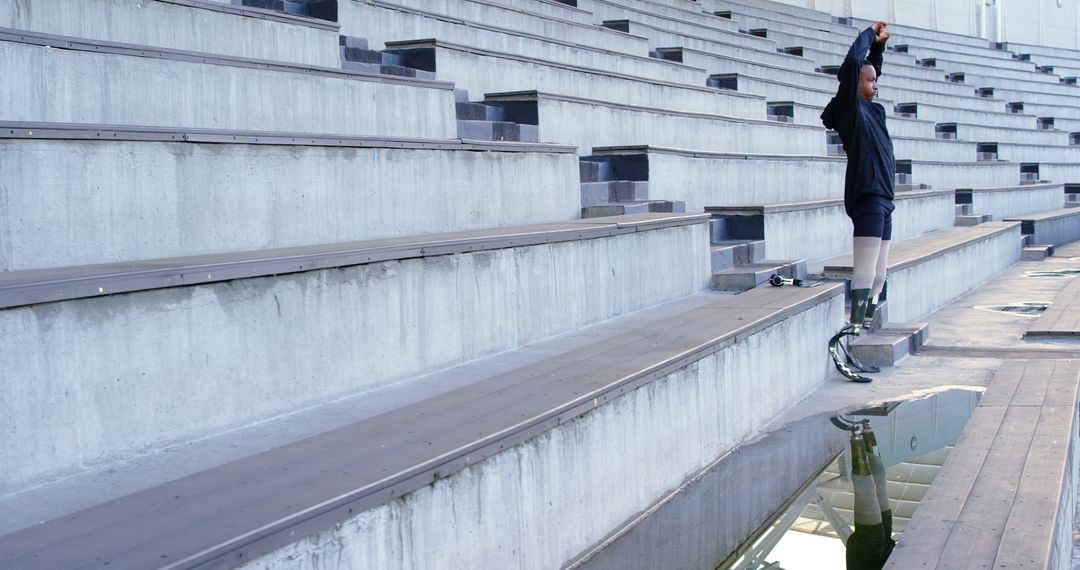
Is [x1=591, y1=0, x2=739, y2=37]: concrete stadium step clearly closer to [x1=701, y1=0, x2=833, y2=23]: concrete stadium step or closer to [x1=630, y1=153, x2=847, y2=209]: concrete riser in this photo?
[x1=701, y1=0, x2=833, y2=23]: concrete stadium step

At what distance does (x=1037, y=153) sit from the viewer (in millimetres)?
16797

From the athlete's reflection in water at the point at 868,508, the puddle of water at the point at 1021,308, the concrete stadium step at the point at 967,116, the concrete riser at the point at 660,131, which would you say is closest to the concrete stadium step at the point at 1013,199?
the concrete stadium step at the point at 967,116

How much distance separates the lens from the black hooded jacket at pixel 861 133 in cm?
470

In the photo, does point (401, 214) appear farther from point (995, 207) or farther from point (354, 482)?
point (995, 207)

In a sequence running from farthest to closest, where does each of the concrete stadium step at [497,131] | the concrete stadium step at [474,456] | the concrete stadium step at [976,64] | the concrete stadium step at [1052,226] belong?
the concrete stadium step at [976,64], the concrete stadium step at [1052,226], the concrete stadium step at [497,131], the concrete stadium step at [474,456]

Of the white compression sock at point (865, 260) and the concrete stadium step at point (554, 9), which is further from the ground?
the concrete stadium step at point (554, 9)

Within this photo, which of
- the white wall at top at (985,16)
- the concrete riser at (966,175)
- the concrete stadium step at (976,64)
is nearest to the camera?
the concrete riser at (966,175)

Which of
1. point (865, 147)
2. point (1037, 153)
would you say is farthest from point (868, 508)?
point (1037, 153)

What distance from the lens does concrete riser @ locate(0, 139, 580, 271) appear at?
2957mm

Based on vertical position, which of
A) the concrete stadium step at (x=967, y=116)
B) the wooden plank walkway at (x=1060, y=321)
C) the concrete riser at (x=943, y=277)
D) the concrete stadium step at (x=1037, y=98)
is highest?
the concrete stadium step at (x=1037, y=98)

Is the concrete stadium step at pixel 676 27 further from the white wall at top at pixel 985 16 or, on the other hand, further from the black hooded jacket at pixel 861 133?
the black hooded jacket at pixel 861 133

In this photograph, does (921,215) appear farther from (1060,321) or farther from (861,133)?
(861,133)

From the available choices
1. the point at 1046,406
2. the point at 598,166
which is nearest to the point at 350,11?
the point at 598,166

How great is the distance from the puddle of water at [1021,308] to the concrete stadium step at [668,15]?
5301 millimetres
